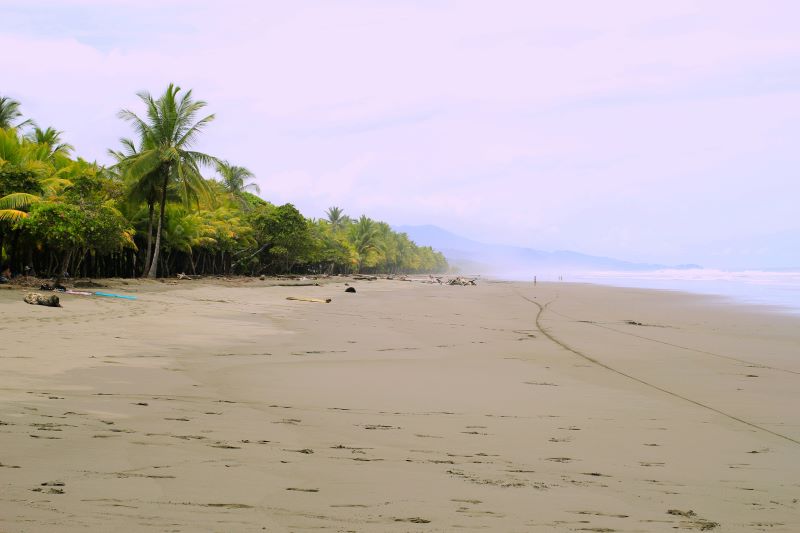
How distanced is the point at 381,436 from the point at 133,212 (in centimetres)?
3327

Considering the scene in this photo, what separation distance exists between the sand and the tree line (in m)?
12.6

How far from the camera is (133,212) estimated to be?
3403cm

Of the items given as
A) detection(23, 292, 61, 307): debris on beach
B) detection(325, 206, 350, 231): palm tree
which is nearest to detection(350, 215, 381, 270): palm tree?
detection(325, 206, 350, 231): palm tree

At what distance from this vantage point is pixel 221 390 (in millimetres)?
6027

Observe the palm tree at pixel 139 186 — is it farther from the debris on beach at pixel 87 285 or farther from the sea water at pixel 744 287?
the sea water at pixel 744 287

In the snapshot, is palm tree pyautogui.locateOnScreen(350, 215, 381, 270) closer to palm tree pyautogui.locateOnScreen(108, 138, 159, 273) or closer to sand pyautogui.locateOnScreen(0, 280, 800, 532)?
palm tree pyautogui.locateOnScreen(108, 138, 159, 273)

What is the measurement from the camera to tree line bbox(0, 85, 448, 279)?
2109cm

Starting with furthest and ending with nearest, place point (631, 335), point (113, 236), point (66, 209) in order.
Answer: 1. point (113, 236)
2. point (66, 209)
3. point (631, 335)

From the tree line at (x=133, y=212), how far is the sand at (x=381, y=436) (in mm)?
12554

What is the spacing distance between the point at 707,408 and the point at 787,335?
10194 millimetres

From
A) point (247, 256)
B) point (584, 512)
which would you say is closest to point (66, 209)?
point (584, 512)

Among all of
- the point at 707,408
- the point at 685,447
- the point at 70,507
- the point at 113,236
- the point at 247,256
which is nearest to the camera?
the point at 70,507

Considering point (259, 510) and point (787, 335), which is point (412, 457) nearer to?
point (259, 510)

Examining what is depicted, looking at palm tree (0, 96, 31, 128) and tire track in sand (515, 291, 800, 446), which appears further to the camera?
palm tree (0, 96, 31, 128)
